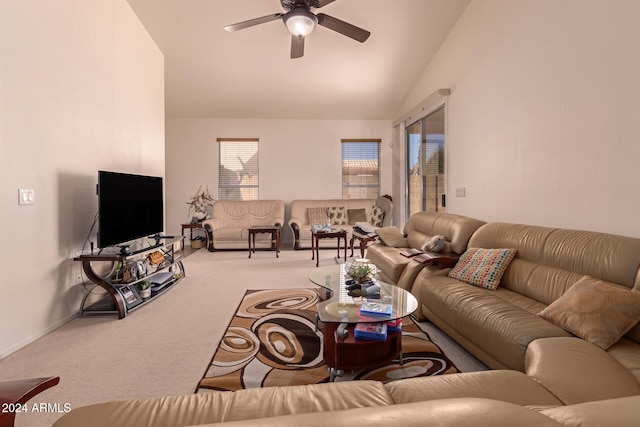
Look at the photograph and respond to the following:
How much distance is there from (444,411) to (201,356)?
200cm

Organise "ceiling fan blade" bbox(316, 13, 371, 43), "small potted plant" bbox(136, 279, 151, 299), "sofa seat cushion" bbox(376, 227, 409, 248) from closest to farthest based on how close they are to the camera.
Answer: "ceiling fan blade" bbox(316, 13, 371, 43) < "small potted plant" bbox(136, 279, 151, 299) < "sofa seat cushion" bbox(376, 227, 409, 248)

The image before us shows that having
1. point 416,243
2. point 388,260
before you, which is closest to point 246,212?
point 416,243

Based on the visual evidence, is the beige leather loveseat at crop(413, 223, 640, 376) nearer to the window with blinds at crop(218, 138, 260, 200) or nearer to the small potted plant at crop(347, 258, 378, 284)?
the small potted plant at crop(347, 258, 378, 284)

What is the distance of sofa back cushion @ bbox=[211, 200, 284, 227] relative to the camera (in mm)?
6934

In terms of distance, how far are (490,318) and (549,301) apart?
555 millimetres

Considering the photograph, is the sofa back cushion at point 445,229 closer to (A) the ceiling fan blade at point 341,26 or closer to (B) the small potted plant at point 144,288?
(A) the ceiling fan blade at point 341,26

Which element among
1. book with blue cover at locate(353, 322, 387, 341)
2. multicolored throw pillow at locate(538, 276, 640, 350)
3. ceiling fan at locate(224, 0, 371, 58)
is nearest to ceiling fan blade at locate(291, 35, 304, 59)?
ceiling fan at locate(224, 0, 371, 58)

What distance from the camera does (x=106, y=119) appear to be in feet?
11.4

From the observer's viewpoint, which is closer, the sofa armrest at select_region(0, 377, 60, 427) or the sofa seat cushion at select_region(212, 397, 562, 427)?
the sofa seat cushion at select_region(212, 397, 562, 427)

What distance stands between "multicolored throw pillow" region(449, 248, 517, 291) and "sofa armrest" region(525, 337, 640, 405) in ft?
3.05

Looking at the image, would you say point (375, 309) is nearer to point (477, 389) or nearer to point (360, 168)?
point (477, 389)

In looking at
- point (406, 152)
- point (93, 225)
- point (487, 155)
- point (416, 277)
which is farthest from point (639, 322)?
point (406, 152)

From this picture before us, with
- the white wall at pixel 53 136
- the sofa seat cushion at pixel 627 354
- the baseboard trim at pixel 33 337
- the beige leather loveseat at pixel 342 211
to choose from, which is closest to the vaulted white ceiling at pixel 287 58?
the white wall at pixel 53 136

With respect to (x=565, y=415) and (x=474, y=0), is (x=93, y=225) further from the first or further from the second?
(x=474, y=0)
